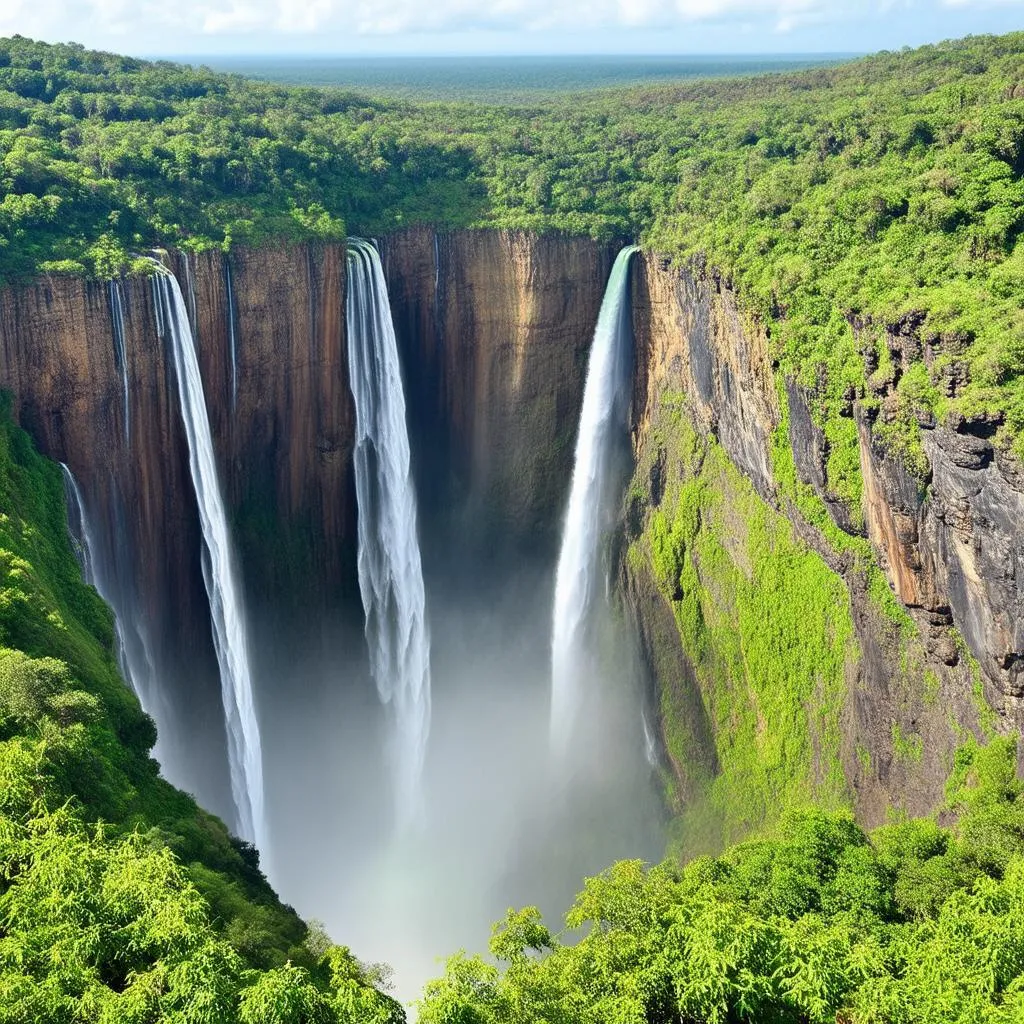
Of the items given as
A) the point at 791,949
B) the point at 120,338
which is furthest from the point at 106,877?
the point at 120,338

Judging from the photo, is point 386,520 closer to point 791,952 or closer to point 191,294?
point 191,294

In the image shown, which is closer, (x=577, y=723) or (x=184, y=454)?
(x=184, y=454)

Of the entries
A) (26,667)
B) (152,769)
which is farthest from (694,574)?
(26,667)

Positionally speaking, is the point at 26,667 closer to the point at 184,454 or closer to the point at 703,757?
the point at 184,454

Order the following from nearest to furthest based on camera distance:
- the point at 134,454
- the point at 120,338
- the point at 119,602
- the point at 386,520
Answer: the point at 120,338, the point at 119,602, the point at 134,454, the point at 386,520

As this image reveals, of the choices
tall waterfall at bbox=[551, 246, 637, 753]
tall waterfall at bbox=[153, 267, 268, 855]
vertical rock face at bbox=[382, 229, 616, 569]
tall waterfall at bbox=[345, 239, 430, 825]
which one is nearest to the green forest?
vertical rock face at bbox=[382, 229, 616, 569]

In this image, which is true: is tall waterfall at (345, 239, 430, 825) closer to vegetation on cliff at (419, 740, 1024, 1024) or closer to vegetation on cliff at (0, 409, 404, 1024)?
vegetation on cliff at (0, 409, 404, 1024)
